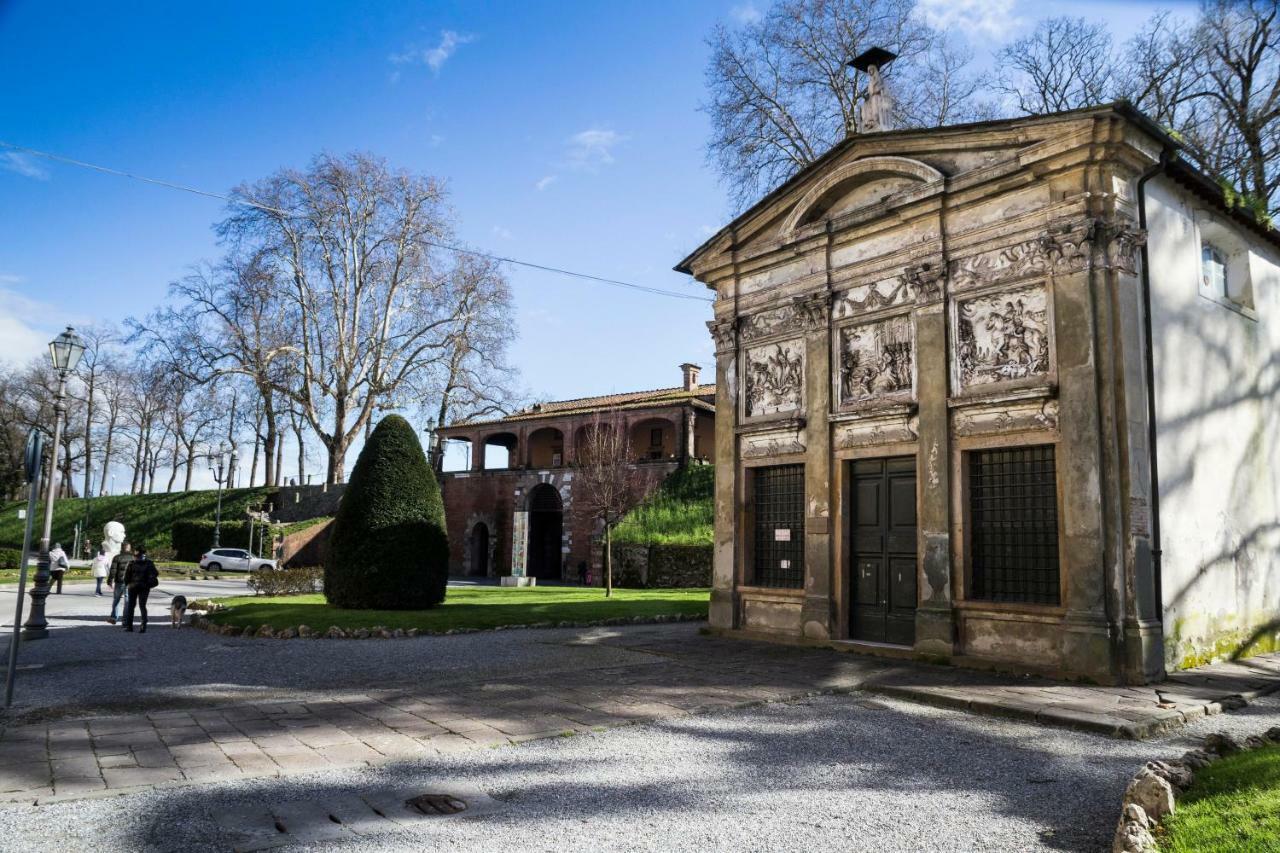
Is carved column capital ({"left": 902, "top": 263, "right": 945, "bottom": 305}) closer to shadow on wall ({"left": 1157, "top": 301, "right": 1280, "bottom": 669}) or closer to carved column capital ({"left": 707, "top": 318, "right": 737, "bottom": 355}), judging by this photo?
shadow on wall ({"left": 1157, "top": 301, "right": 1280, "bottom": 669})

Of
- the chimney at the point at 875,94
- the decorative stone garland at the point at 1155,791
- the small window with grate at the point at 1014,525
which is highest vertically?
the chimney at the point at 875,94

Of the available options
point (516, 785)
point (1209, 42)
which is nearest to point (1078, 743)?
point (516, 785)

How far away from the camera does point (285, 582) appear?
24.1 m

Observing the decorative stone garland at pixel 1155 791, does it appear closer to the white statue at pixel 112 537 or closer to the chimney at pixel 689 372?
the white statue at pixel 112 537

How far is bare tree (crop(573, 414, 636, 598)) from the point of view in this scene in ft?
112

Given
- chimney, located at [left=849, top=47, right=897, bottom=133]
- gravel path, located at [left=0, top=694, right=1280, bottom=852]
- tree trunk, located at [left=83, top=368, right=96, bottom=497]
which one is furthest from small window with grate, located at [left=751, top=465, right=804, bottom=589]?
tree trunk, located at [left=83, top=368, right=96, bottom=497]

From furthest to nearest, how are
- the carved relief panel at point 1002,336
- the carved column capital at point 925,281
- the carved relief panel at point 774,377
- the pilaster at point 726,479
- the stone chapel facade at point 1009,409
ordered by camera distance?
1. the pilaster at point 726,479
2. the carved relief panel at point 774,377
3. the carved column capital at point 925,281
4. the carved relief panel at point 1002,336
5. the stone chapel facade at point 1009,409

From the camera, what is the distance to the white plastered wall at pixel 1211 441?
1029cm

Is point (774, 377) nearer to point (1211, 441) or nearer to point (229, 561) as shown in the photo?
point (1211, 441)

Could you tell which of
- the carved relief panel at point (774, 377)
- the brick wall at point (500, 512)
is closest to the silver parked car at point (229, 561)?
the brick wall at point (500, 512)

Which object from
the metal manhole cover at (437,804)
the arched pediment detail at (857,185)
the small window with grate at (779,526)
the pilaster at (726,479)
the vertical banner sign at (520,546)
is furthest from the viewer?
the vertical banner sign at (520,546)

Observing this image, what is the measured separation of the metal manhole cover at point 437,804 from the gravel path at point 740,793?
233mm

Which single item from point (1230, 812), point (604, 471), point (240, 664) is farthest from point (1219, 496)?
point (604, 471)

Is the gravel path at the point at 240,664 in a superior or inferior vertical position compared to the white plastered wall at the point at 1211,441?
inferior
